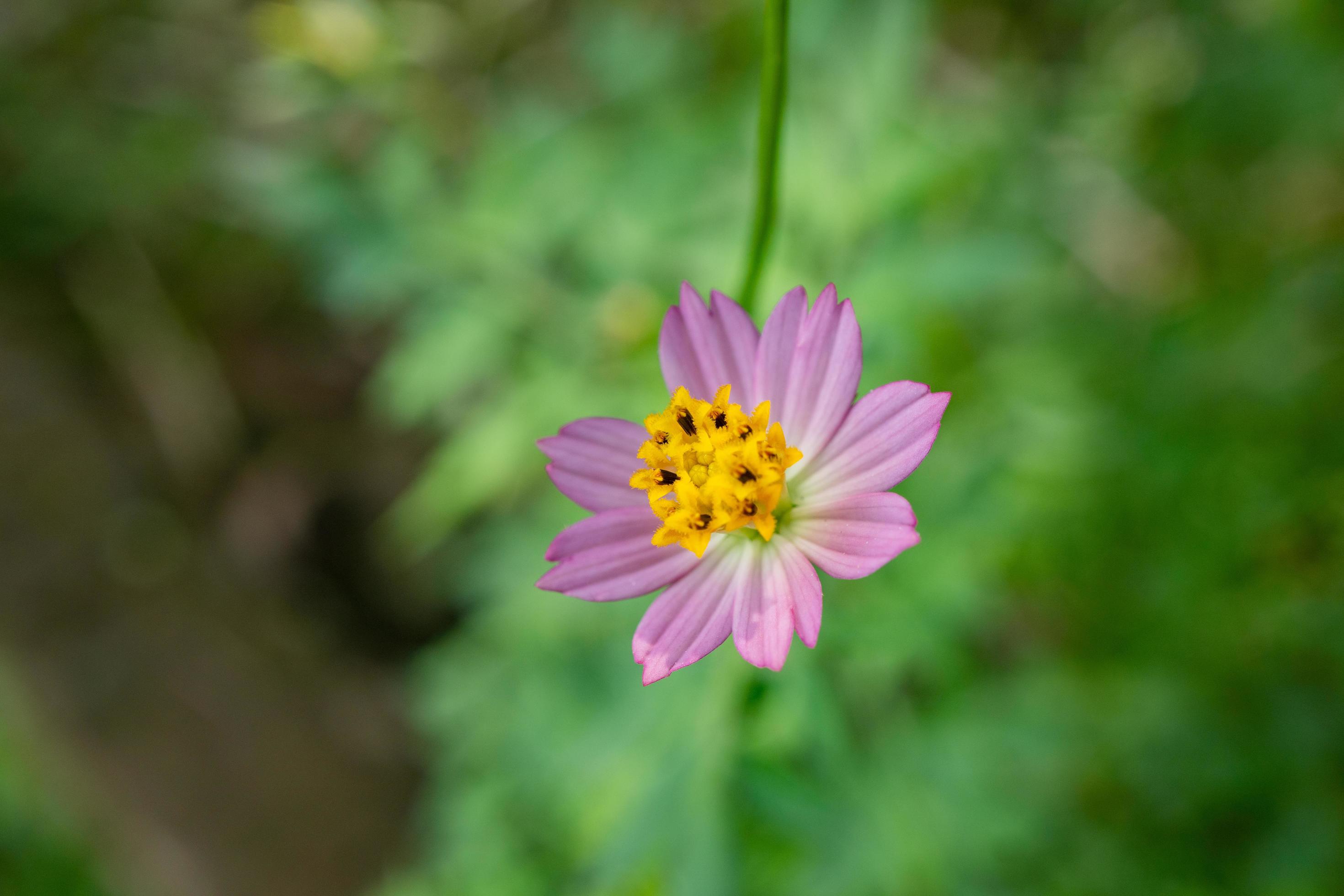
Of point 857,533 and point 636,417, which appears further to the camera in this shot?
point 636,417

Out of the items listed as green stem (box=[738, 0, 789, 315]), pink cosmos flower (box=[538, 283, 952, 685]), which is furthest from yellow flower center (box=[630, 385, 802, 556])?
green stem (box=[738, 0, 789, 315])

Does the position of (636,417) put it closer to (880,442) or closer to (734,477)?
(734,477)

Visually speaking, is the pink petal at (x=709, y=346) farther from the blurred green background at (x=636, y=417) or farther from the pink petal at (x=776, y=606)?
the blurred green background at (x=636, y=417)

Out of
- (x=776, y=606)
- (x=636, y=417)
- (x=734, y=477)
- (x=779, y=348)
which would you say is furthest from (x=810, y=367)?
(x=636, y=417)

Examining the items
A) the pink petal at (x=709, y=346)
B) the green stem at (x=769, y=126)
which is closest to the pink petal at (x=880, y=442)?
the pink petal at (x=709, y=346)

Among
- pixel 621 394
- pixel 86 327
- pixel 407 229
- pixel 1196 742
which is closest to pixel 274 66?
pixel 407 229

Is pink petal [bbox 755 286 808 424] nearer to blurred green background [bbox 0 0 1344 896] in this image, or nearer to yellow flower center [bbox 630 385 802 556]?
yellow flower center [bbox 630 385 802 556]
